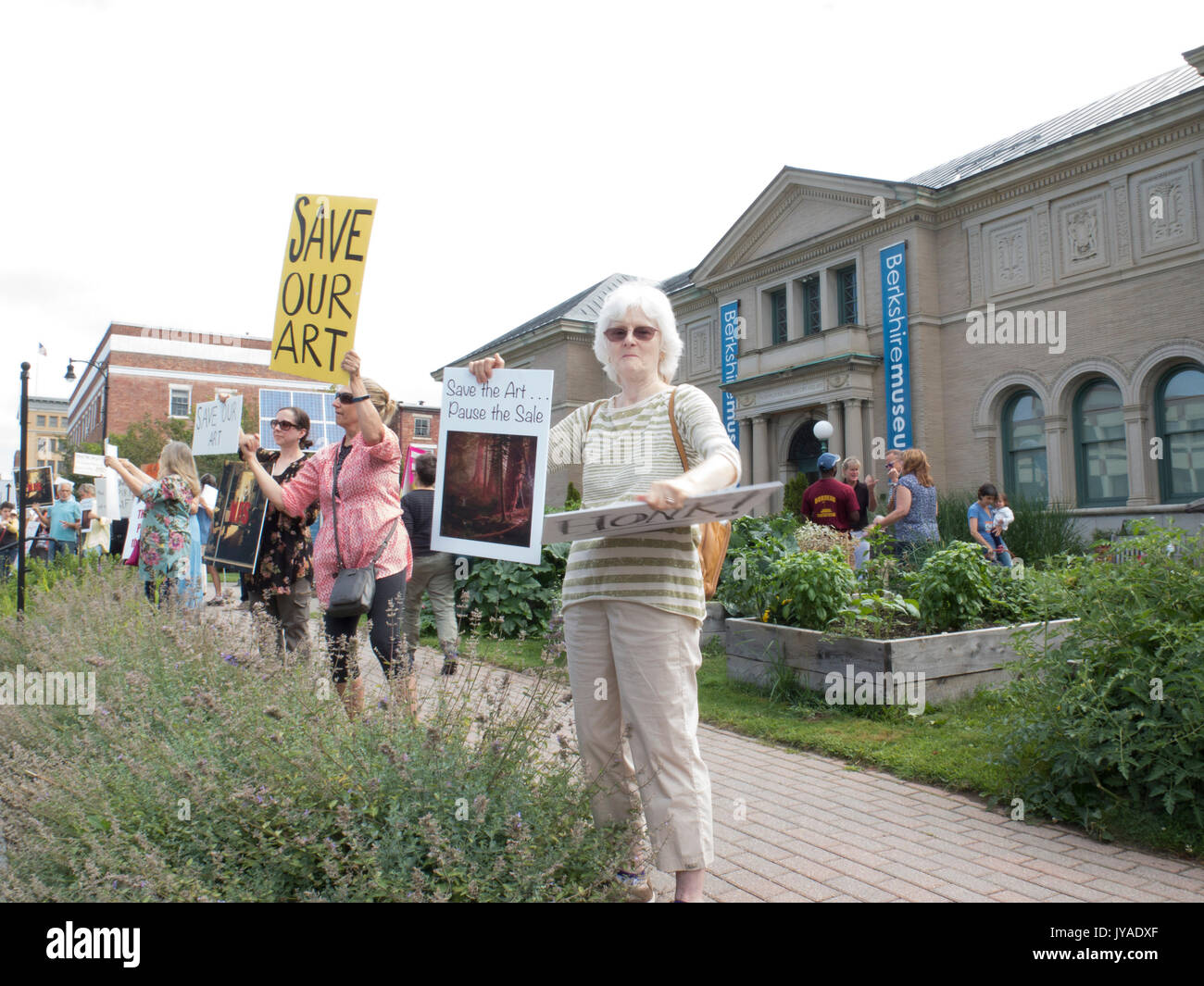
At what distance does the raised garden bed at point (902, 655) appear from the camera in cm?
584

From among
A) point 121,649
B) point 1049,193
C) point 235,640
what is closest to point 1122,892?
point 235,640

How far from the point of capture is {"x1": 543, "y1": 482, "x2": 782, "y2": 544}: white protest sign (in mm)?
2367

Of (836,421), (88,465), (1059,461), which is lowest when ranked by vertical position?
(88,465)

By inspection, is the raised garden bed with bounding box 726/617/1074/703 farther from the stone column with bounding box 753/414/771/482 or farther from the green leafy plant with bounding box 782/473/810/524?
the stone column with bounding box 753/414/771/482

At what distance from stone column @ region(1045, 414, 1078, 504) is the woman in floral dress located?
19237 millimetres

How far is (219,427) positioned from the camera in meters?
6.18

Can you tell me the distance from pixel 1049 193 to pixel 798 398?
825 cm

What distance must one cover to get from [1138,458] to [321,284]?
19.8 metres

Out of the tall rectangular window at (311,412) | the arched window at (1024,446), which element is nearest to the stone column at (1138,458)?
the arched window at (1024,446)

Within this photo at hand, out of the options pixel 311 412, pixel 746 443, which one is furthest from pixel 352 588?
pixel 746 443

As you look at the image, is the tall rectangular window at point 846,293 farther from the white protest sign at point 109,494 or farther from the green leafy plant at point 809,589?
the green leafy plant at point 809,589

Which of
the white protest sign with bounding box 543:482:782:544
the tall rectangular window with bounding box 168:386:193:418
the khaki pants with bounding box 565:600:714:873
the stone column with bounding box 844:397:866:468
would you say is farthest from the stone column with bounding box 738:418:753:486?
the tall rectangular window with bounding box 168:386:193:418

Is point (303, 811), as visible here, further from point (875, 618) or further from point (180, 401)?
point (180, 401)
